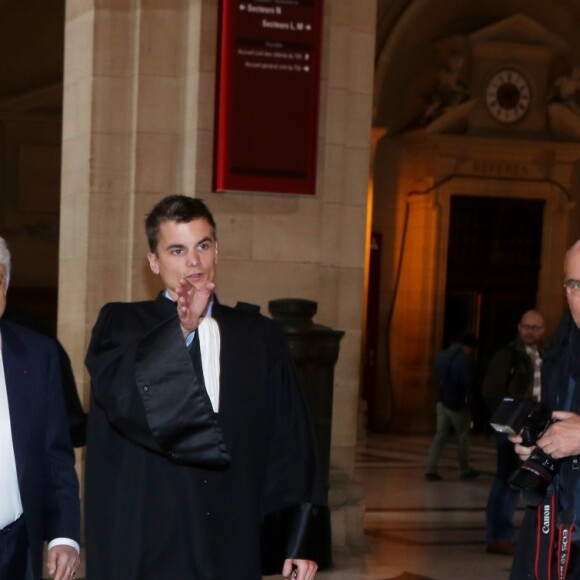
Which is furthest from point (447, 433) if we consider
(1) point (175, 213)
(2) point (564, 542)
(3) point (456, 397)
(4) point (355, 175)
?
(1) point (175, 213)

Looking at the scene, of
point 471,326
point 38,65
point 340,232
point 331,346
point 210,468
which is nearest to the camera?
point 210,468

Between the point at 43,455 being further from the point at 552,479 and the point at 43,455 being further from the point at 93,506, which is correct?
the point at 552,479

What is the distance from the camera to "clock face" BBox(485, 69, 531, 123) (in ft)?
69.4

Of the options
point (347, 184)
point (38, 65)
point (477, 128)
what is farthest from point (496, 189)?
point (347, 184)

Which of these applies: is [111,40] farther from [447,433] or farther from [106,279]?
[447,433]

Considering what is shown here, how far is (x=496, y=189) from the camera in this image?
21.3 metres

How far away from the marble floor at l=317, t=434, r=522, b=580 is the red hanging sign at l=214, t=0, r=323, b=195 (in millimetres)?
2450

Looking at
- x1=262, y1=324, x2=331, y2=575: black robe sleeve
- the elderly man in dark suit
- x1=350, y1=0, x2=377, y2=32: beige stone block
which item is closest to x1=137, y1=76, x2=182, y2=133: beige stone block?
x1=350, y1=0, x2=377, y2=32: beige stone block

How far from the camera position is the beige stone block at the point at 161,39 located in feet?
31.2

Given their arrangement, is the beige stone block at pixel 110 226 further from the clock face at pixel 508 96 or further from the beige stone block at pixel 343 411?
the clock face at pixel 508 96

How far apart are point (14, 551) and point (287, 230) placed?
5371 millimetres

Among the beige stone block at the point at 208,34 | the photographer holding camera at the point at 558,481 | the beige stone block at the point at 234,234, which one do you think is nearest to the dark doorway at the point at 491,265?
the beige stone block at the point at 234,234

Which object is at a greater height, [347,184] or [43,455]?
[347,184]

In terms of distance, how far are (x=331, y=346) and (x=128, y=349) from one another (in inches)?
185
